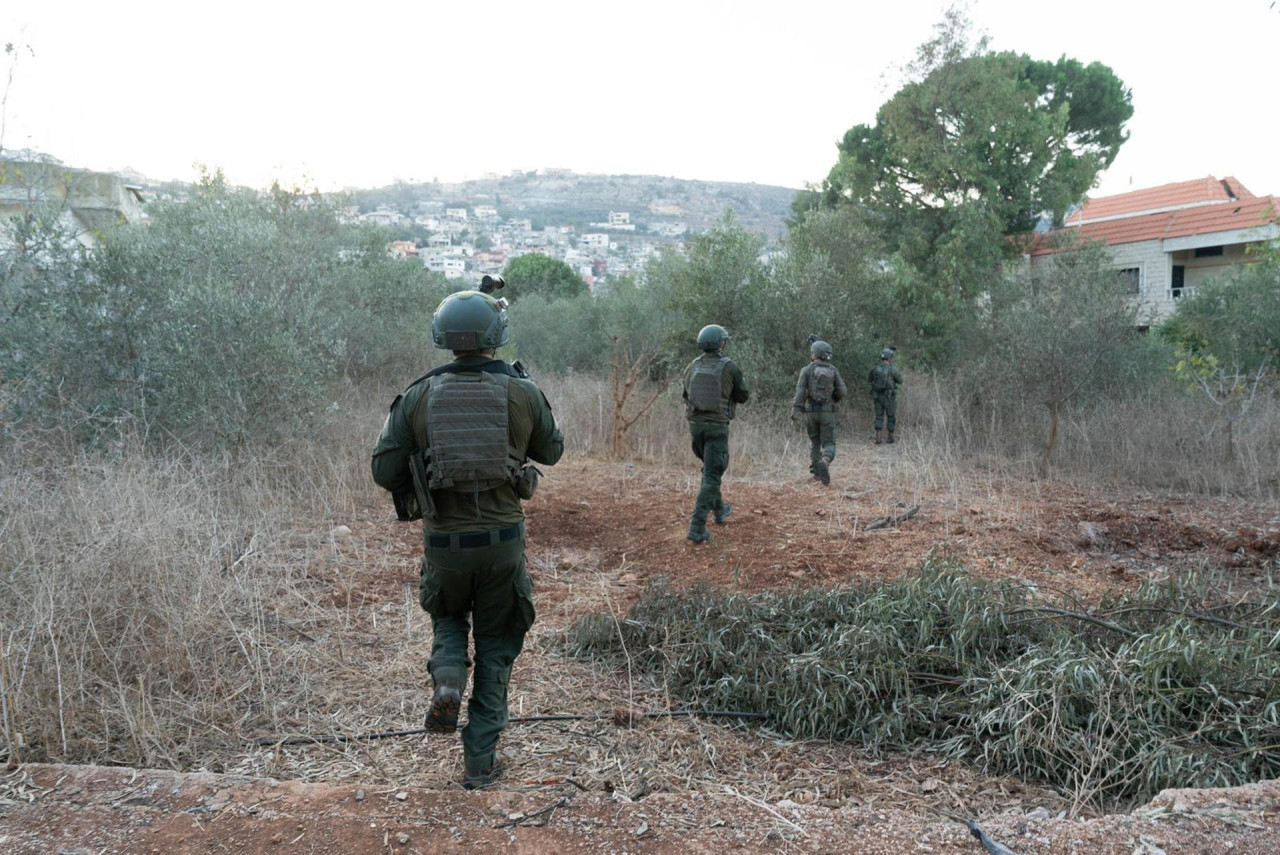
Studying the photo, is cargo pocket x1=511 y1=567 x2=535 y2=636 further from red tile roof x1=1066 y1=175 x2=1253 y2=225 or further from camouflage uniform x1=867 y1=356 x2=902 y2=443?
red tile roof x1=1066 y1=175 x2=1253 y2=225

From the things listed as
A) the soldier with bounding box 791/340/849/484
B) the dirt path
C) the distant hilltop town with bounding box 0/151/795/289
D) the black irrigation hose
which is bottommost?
the black irrigation hose

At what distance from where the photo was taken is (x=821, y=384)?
9.24 meters

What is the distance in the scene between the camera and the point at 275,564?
5695 millimetres

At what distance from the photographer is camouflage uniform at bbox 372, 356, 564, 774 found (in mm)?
3221

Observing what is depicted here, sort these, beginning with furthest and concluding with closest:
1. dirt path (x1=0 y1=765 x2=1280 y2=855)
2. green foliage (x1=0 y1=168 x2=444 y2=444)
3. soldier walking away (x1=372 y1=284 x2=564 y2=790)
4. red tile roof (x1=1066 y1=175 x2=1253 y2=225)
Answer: red tile roof (x1=1066 y1=175 x2=1253 y2=225), green foliage (x1=0 y1=168 x2=444 y2=444), soldier walking away (x1=372 y1=284 x2=564 y2=790), dirt path (x1=0 y1=765 x2=1280 y2=855)

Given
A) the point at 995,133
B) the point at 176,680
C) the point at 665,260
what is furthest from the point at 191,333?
the point at 995,133

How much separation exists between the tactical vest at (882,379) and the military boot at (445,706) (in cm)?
1147

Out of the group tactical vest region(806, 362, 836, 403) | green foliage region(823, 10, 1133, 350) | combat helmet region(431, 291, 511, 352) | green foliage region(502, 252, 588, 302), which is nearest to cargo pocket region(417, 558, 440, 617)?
combat helmet region(431, 291, 511, 352)

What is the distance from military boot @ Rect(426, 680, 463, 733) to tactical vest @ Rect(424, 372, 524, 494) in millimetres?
710

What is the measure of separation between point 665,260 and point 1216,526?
12.7 meters

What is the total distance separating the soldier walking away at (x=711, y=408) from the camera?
23.1ft

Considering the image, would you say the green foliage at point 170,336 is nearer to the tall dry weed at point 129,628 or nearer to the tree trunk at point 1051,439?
the tall dry weed at point 129,628

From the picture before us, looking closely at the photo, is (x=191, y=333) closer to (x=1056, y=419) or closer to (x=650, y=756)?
(x=650, y=756)

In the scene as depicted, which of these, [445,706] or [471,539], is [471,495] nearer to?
[471,539]
